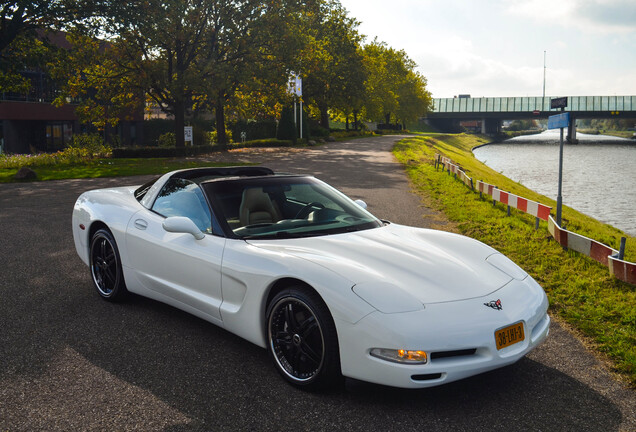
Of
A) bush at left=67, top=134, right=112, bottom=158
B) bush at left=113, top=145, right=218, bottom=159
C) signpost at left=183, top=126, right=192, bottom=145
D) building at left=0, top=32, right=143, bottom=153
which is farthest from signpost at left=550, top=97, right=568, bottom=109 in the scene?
building at left=0, top=32, right=143, bottom=153

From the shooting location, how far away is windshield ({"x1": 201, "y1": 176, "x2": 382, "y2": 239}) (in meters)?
4.58

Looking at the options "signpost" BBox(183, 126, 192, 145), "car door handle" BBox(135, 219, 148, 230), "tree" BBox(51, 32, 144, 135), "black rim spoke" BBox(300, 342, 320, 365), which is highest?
"tree" BBox(51, 32, 144, 135)

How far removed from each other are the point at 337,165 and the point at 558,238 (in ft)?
56.6

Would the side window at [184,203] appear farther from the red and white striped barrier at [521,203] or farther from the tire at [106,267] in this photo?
the red and white striped barrier at [521,203]

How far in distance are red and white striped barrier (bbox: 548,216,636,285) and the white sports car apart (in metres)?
2.71

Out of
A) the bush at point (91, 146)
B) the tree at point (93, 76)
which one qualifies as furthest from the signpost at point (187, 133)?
the bush at point (91, 146)

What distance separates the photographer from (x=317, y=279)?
360 cm

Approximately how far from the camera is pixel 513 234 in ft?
31.6

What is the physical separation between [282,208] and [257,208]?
0.28 meters

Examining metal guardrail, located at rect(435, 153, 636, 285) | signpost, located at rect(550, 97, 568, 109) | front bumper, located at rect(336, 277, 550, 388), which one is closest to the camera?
front bumper, located at rect(336, 277, 550, 388)

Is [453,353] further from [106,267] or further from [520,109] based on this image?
[520,109]

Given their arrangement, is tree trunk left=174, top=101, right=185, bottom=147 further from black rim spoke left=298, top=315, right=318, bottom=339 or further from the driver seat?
black rim spoke left=298, top=315, right=318, bottom=339

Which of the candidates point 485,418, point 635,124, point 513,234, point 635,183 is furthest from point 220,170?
point 635,124

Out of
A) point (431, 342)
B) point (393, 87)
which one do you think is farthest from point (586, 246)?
point (393, 87)
